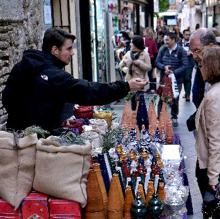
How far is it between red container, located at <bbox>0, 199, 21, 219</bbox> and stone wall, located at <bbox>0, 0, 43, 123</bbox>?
265 centimetres

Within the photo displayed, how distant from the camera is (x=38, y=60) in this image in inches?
131

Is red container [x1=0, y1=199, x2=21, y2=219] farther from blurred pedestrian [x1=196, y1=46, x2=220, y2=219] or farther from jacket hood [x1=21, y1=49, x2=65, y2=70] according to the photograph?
blurred pedestrian [x1=196, y1=46, x2=220, y2=219]

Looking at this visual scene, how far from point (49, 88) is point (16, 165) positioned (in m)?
0.74

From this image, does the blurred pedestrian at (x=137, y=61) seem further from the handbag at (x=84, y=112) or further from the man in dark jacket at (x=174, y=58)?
the handbag at (x=84, y=112)

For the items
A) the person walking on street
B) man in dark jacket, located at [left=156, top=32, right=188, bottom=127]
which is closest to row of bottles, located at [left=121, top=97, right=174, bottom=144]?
the person walking on street

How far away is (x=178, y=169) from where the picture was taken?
3.84 metres

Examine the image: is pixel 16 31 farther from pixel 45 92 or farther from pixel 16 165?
pixel 16 165

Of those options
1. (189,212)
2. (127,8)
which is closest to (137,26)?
(127,8)

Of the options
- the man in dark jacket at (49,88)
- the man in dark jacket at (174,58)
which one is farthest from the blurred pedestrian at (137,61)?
the man in dark jacket at (49,88)

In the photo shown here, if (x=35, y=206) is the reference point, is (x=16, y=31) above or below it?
above

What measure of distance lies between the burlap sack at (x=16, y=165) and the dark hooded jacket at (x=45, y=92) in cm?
59

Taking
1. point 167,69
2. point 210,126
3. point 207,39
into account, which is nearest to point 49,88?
point 210,126

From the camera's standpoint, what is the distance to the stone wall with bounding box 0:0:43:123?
532cm

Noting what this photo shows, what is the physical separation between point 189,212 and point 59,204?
2441mm
